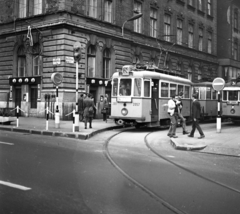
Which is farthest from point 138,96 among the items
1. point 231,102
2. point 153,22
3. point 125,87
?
point 153,22

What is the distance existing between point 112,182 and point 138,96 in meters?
10.9

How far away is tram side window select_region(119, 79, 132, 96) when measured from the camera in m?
17.2

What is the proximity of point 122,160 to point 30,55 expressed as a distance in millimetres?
19253

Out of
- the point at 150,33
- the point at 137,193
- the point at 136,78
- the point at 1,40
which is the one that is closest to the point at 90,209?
the point at 137,193

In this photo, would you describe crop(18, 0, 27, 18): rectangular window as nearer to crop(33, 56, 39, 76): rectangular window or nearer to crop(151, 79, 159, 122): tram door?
crop(33, 56, 39, 76): rectangular window

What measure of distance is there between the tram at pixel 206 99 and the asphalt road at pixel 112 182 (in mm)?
17860

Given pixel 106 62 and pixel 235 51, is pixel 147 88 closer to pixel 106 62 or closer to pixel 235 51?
pixel 106 62

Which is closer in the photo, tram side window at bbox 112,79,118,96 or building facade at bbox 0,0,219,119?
tram side window at bbox 112,79,118,96

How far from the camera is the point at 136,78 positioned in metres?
17.0

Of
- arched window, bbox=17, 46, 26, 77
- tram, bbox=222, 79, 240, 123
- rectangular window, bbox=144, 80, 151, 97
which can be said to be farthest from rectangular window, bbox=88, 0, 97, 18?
tram, bbox=222, 79, 240, 123

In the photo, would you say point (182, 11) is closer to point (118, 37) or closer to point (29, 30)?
point (118, 37)

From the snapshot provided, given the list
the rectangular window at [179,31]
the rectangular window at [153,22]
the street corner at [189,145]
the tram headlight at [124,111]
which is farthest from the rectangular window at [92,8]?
the street corner at [189,145]

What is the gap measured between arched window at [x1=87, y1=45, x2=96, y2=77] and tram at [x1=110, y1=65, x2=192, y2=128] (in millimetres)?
8283

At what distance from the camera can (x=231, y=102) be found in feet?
72.6
